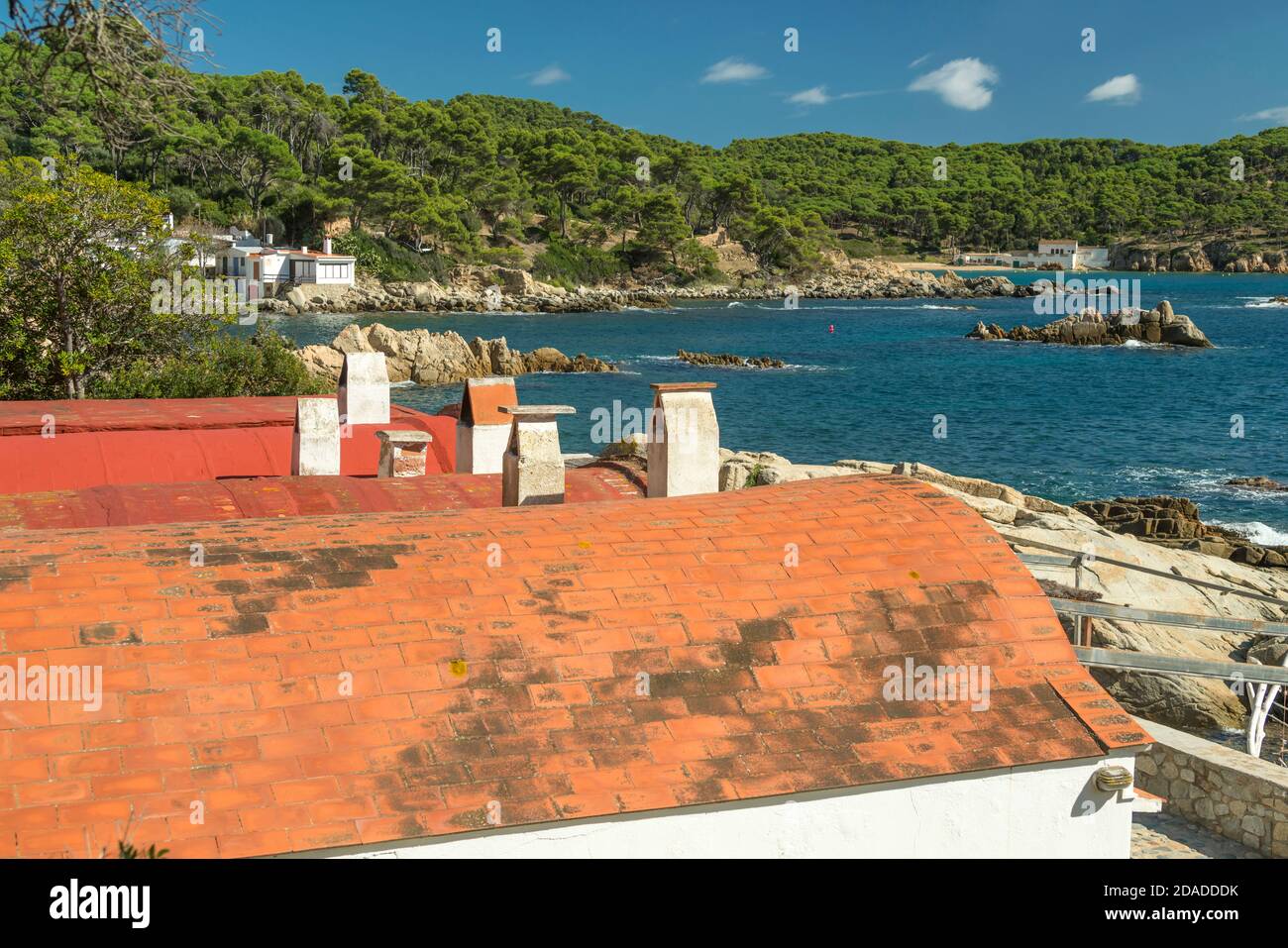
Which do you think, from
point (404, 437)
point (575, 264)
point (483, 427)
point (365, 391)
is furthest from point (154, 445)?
point (575, 264)

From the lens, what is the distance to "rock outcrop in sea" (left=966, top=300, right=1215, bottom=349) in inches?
3644

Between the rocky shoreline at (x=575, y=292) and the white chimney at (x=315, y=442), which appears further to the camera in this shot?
the rocky shoreline at (x=575, y=292)

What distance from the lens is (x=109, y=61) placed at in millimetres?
6824

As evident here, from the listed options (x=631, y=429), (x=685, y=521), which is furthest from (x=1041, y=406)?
(x=685, y=521)

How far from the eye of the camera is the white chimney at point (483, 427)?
15969 mm

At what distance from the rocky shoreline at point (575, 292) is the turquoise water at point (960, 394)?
11.5 feet

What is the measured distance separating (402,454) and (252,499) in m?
2.63

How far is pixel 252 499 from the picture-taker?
43.6 ft

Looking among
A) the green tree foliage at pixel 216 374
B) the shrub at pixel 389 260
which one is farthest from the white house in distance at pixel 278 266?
the green tree foliage at pixel 216 374

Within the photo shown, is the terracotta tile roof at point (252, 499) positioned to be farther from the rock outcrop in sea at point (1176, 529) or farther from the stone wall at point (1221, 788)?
the rock outcrop in sea at point (1176, 529)

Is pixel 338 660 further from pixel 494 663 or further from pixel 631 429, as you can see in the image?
pixel 631 429

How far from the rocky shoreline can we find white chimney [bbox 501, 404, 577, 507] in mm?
90338

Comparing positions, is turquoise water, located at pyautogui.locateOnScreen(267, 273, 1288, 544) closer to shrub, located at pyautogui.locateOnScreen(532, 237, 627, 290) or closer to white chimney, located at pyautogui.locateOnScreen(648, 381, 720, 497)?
shrub, located at pyautogui.locateOnScreen(532, 237, 627, 290)

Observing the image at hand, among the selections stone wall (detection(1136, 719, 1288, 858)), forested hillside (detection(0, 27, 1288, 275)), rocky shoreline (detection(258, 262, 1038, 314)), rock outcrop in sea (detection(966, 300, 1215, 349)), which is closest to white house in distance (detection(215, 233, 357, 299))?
rocky shoreline (detection(258, 262, 1038, 314))
